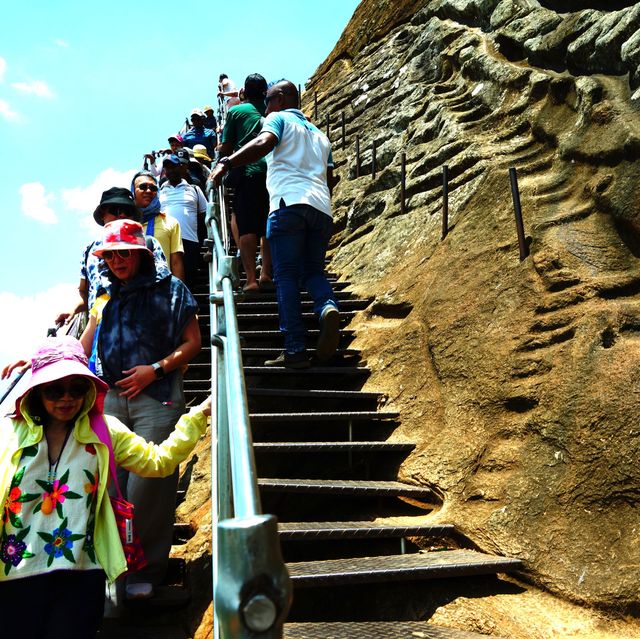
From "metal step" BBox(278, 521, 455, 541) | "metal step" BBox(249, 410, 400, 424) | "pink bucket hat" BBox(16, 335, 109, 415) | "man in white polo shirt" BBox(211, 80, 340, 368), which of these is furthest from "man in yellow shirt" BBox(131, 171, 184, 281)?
"pink bucket hat" BBox(16, 335, 109, 415)

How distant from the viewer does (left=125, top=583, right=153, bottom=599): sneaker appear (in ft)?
9.59

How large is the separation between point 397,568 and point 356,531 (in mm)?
306

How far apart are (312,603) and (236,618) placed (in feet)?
8.23

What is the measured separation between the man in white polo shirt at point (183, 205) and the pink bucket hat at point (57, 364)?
4.09 m

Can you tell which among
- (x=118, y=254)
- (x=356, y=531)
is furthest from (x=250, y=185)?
(x=356, y=531)

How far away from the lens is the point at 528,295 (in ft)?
14.0

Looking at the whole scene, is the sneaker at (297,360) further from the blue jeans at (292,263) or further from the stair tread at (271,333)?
the stair tread at (271,333)

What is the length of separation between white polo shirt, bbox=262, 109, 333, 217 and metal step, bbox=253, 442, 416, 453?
1.70 meters

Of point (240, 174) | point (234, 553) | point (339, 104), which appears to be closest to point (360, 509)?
point (234, 553)

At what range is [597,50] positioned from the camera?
5.88 m

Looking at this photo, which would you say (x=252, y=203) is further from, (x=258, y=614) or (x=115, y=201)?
(x=258, y=614)

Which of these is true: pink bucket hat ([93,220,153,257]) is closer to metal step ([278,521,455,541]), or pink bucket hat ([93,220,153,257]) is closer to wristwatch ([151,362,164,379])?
wristwatch ([151,362,164,379])

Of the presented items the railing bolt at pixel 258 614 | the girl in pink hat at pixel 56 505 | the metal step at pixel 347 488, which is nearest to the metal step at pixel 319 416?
the metal step at pixel 347 488

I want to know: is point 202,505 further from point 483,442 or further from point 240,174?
point 240,174
